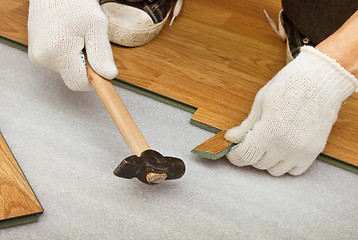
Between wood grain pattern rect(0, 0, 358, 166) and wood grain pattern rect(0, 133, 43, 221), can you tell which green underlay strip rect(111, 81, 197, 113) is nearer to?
wood grain pattern rect(0, 0, 358, 166)

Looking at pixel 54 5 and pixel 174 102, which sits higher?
pixel 54 5

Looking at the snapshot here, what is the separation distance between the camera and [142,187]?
1049 millimetres

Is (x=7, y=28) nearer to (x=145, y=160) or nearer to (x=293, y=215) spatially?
(x=145, y=160)

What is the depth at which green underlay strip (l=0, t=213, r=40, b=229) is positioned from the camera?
0.90 m

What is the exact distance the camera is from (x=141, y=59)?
1.45m

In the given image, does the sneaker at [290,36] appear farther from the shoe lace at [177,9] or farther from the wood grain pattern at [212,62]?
the shoe lace at [177,9]

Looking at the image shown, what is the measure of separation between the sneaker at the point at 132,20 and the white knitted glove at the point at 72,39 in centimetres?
34

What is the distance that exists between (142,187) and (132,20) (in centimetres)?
68

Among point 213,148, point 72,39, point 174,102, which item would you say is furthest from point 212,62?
point 72,39

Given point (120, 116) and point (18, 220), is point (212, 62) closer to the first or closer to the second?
point (120, 116)

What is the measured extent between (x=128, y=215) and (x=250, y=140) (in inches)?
14.2

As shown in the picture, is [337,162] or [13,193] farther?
[337,162]

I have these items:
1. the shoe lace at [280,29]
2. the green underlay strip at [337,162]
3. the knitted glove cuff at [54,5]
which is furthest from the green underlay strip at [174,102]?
the shoe lace at [280,29]

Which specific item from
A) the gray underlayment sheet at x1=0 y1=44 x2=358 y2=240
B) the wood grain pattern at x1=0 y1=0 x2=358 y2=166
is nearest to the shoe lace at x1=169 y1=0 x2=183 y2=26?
the wood grain pattern at x1=0 y1=0 x2=358 y2=166
